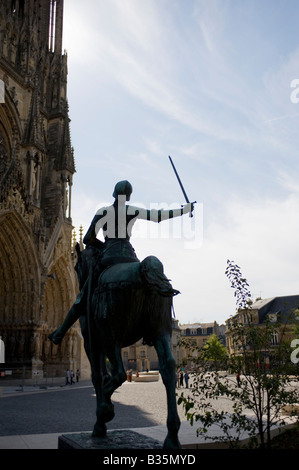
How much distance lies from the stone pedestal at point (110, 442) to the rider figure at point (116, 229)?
1.20 metres

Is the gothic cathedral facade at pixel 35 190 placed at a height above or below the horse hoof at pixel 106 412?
above

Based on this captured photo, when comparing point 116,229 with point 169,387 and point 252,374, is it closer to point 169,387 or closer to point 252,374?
point 169,387

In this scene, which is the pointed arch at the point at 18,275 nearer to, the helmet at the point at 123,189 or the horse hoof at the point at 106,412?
the helmet at the point at 123,189

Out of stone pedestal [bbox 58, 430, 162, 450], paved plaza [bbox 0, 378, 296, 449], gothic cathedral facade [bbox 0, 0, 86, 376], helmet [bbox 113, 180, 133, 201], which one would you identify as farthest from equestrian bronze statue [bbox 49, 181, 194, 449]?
gothic cathedral facade [bbox 0, 0, 86, 376]

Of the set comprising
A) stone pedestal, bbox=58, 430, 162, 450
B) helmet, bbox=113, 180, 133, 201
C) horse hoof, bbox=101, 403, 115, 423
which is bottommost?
stone pedestal, bbox=58, 430, 162, 450

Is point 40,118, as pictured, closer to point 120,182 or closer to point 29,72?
point 29,72

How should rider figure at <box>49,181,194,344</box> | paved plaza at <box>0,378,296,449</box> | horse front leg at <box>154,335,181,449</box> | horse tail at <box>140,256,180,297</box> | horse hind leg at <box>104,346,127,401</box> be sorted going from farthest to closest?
paved plaza at <box>0,378,296,449</box>
rider figure at <box>49,181,194,344</box>
horse hind leg at <box>104,346,127,401</box>
horse tail at <box>140,256,180,297</box>
horse front leg at <box>154,335,181,449</box>

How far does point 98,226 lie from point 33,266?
21405 mm

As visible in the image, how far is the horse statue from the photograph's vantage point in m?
4.06

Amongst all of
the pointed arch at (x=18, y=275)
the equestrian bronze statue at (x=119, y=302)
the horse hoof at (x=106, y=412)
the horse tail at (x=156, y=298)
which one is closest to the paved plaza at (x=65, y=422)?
the horse hoof at (x=106, y=412)

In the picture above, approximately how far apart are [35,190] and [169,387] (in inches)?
1044

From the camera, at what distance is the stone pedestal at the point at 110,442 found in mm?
4062

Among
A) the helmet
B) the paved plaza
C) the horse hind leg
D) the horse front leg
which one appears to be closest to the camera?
the horse front leg

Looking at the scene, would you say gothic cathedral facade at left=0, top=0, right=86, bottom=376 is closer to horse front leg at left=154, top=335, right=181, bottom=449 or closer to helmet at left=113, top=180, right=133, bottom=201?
helmet at left=113, top=180, right=133, bottom=201
